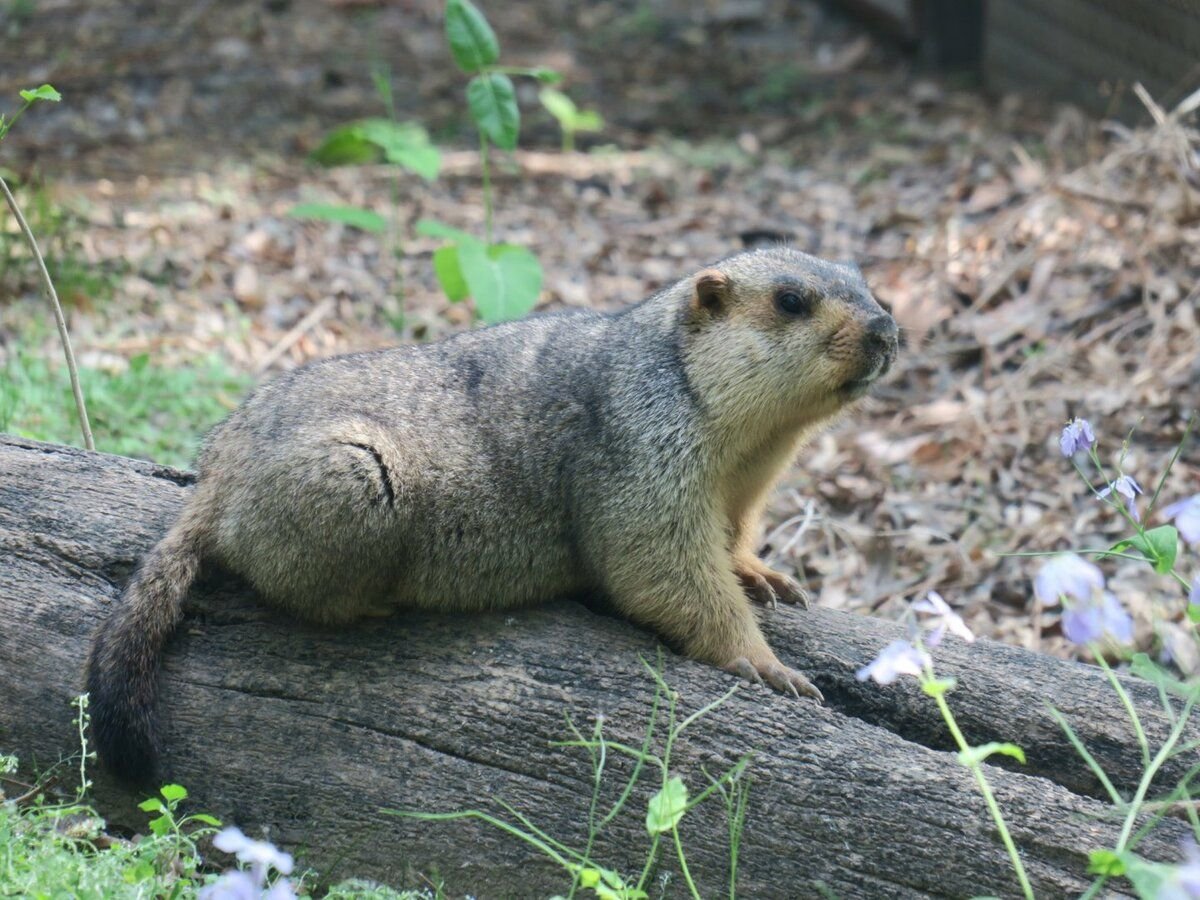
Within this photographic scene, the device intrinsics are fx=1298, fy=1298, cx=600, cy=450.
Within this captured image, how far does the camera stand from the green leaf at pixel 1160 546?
13.9ft

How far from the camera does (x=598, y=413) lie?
6.03m

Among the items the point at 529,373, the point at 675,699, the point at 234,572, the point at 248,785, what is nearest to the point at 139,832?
the point at 248,785

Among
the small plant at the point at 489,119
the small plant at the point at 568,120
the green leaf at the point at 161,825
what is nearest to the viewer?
the green leaf at the point at 161,825

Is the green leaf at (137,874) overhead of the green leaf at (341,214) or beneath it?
beneath

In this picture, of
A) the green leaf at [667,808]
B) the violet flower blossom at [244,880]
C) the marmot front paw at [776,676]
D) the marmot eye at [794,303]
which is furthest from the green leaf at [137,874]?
the marmot eye at [794,303]

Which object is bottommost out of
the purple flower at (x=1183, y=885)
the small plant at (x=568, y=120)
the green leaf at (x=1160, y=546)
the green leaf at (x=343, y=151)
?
the purple flower at (x=1183, y=885)

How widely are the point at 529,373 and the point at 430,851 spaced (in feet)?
7.38

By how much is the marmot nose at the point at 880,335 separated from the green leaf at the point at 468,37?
4.39 metres

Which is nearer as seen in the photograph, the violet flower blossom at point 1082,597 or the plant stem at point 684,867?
the violet flower blossom at point 1082,597

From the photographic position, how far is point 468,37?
8969mm

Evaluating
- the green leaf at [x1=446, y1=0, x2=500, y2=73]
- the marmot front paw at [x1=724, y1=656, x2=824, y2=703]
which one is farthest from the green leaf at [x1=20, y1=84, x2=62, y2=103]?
the marmot front paw at [x1=724, y1=656, x2=824, y2=703]

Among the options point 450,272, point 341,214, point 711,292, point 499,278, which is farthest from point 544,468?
point 341,214

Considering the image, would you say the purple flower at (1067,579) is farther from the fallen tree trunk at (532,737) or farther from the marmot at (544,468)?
the marmot at (544,468)

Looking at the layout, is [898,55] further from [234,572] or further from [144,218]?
[234,572]
